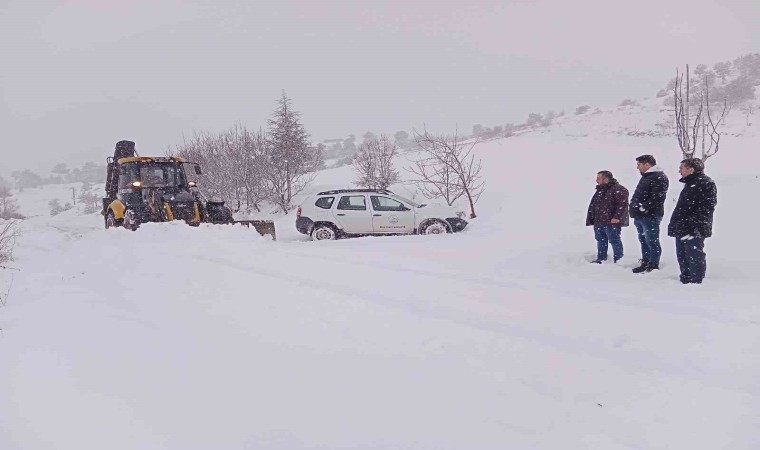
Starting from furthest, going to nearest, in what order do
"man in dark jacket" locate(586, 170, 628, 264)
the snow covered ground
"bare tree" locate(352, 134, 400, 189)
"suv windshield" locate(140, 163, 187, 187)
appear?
"bare tree" locate(352, 134, 400, 189) < "suv windshield" locate(140, 163, 187, 187) < "man in dark jacket" locate(586, 170, 628, 264) < the snow covered ground

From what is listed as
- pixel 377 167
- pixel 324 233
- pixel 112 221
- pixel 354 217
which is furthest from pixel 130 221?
pixel 377 167

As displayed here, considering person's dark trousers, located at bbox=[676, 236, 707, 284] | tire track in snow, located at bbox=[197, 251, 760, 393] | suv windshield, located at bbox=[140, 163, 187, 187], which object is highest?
suv windshield, located at bbox=[140, 163, 187, 187]

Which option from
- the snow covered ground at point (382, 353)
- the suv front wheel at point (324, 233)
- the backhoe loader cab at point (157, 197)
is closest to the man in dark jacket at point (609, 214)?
the snow covered ground at point (382, 353)

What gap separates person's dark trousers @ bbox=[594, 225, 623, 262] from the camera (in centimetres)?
696

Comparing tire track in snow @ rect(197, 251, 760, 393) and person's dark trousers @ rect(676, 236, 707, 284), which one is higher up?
person's dark trousers @ rect(676, 236, 707, 284)

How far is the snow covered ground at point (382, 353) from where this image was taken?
269cm

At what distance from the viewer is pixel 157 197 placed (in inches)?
463

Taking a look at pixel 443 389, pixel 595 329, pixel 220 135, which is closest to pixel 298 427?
pixel 443 389

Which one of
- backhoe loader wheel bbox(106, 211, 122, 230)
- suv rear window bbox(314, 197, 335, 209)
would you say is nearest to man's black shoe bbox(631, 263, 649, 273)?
suv rear window bbox(314, 197, 335, 209)

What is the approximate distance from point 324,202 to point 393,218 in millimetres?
2014

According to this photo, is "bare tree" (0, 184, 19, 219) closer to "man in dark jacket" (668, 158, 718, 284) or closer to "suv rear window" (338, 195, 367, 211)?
"suv rear window" (338, 195, 367, 211)

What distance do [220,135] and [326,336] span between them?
2387 cm

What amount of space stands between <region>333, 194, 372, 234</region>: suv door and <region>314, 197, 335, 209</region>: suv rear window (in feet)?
0.82

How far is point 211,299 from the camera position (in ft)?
17.4
